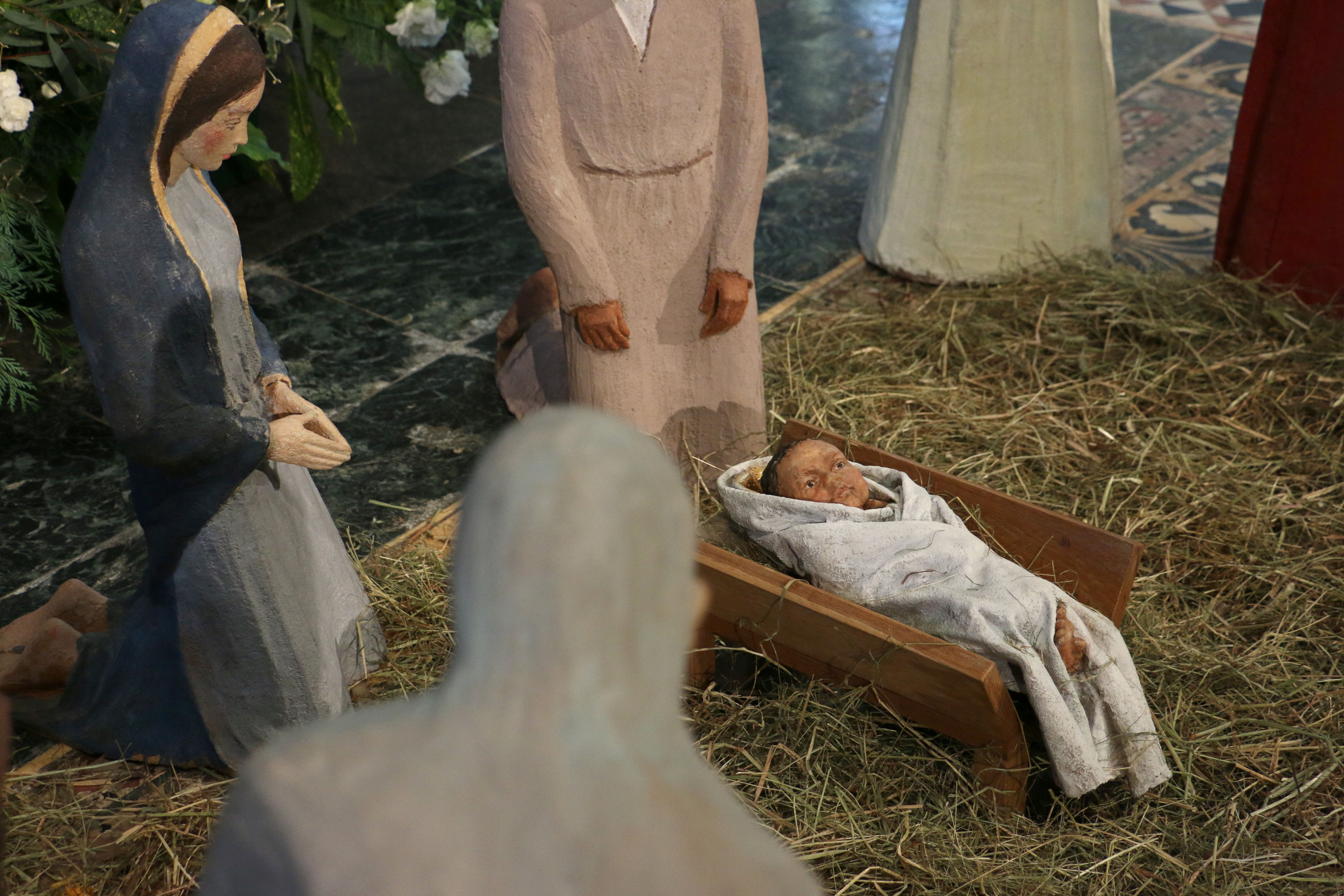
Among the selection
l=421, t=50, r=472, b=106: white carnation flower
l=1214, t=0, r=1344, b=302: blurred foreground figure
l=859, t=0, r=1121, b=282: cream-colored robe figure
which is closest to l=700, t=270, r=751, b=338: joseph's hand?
l=859, t=0, r=1121, b=282: cream-colored robe figure

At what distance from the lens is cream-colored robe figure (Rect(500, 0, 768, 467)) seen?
3.01 m

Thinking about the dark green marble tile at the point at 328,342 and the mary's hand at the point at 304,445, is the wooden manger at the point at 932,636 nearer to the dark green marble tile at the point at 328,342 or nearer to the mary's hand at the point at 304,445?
the mary's hand at the point at 304,445

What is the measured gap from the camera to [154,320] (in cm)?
224

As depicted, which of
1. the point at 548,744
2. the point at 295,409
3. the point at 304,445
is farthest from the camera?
the point at 295,409

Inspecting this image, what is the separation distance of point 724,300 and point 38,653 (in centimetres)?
188

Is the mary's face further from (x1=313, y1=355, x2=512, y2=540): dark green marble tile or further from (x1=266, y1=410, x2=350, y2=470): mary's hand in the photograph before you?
(x1=313, y1=355, x2=512, y2=540): dark green marble tile

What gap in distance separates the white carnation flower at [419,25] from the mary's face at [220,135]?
2.18 meters

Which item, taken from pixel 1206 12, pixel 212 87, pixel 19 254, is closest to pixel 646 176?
pixel 212 87

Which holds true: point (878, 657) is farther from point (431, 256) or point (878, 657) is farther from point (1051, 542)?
point (431, 256)

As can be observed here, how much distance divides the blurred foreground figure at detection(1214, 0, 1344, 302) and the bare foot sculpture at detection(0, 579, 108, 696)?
4.03m

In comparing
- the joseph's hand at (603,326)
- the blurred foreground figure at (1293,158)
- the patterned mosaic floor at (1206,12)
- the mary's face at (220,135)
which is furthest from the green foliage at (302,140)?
the patterned mosaic floor at (1206,12)

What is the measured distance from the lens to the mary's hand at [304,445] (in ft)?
8.05

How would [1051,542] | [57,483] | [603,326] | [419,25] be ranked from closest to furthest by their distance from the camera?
[1051,542] < [603,326] < [57,483] < [419,25]

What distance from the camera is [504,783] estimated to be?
0.90m
